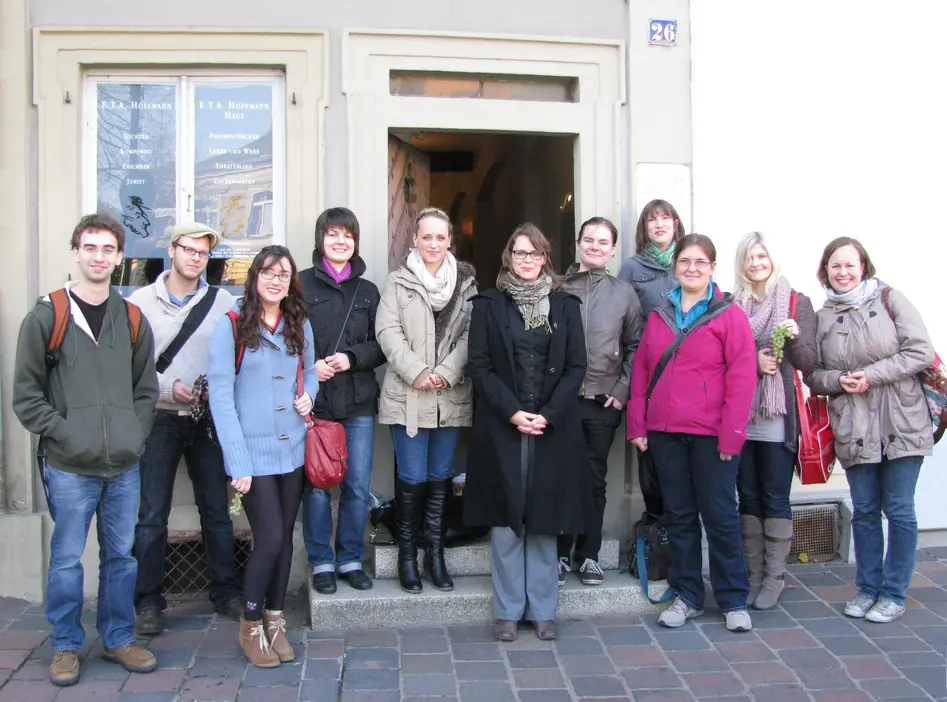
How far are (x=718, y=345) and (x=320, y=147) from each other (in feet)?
8.44

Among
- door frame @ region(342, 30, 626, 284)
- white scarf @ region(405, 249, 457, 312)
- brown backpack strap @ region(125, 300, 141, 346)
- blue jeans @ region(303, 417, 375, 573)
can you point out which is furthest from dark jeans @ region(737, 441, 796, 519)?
brown backpack strap @ region(125, 300, 141, 346)

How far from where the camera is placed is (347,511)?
4.97 metres

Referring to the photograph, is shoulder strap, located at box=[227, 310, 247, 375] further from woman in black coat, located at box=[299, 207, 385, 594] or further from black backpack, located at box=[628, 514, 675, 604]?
black backpack, located at box=[628, 514, 675, 604]

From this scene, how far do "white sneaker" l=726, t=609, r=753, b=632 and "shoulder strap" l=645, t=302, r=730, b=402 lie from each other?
1.23 m

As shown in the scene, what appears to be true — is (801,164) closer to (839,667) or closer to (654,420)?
(654,420)

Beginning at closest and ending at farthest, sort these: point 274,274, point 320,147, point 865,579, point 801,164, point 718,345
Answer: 1. point 274,274
2. point 718,345
3. point 865,579
4. point 320,147
5. point 801,164

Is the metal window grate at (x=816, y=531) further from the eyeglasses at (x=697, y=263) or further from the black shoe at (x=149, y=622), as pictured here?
the black shoe at (x=149, y=622)

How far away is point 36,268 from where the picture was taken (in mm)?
5215

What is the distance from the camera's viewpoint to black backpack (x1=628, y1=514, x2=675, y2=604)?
499 cm

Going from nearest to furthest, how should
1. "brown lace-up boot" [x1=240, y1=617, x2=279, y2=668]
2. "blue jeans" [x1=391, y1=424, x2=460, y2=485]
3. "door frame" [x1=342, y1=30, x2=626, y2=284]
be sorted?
"brown lace-up boot" [x1=240, y1=617, x2=279, y2=668] < "blue jeans" [x1=391, y1=424, x2=460, y2=485] < "door frame" [x1=342, y1=30, x2=626, y2=284]

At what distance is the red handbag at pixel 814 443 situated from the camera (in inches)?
192

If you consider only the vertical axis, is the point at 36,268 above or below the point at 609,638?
above

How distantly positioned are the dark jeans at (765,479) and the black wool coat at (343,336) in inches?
82.6

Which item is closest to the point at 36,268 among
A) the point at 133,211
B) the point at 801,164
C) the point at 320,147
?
the point at 133,211
